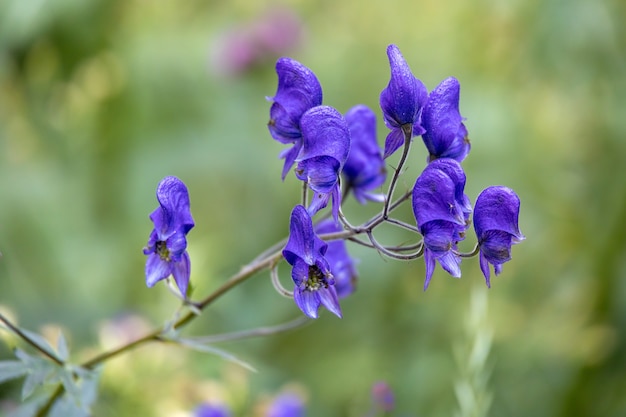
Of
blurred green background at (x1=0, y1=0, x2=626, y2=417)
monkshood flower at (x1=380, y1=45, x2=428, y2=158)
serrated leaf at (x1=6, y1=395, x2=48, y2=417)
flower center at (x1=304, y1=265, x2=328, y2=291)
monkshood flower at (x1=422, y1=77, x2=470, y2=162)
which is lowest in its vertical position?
serrated leaf at (x1=6, y1=395, x2=48, y2=417)

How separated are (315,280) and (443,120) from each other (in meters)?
0.24

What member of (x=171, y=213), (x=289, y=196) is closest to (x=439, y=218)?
(x=171, y=213)

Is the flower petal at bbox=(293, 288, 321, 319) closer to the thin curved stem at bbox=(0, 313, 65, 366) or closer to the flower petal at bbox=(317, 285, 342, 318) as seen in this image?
the flower petal at bbox=(317, 285, 342, 318)

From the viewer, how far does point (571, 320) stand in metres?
1.86

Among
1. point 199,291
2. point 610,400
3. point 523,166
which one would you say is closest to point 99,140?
point 199,291

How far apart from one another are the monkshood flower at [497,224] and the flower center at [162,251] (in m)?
0.36

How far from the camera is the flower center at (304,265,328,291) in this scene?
2.80 feet

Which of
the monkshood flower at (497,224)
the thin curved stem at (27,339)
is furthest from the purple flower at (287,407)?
the monkshood flower at (497,224)

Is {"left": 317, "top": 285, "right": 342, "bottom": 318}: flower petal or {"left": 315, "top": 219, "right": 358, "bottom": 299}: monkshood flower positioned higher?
{"left": 315, "top": 219, "right": 358, "bottom": 299}: monkshood flower

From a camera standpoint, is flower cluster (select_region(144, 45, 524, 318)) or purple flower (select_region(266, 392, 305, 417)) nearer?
flower cluster (select_region(144, 45, 524, 318))

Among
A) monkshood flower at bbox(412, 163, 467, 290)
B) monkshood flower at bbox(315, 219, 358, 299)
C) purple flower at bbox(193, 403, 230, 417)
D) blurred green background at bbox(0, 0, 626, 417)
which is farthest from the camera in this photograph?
blurred green background at bbox(0, 0, 626, 417)

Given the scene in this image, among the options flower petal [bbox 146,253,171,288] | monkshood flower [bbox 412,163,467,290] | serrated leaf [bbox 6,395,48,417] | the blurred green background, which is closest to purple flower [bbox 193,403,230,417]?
the blurred green background

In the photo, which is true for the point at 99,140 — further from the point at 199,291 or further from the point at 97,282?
the point at 199,291

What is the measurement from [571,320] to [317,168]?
1.23 meters
